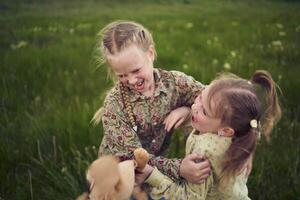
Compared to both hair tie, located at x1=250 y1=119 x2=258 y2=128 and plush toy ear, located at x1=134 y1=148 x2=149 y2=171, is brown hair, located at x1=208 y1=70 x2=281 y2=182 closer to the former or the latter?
hair tie, located at x1=250 y1=119 x2=258 y2=128

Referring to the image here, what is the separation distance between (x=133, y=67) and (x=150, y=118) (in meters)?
0.27

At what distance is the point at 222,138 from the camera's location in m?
2.28

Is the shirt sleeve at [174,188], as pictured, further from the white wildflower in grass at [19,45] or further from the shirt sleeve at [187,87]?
the white wildflower in grass at [19,45]

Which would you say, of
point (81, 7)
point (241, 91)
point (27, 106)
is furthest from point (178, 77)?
point (81, 7)

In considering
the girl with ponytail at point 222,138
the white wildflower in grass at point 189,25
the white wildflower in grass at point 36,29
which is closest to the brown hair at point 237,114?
the girl with ponytail at point 222,138

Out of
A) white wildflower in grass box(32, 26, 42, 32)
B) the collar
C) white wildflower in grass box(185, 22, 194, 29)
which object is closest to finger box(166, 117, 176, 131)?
the collar

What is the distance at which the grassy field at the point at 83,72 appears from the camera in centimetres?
315

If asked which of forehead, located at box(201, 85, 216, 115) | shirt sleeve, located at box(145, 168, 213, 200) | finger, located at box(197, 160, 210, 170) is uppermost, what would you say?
forehead, located at box(201, 85, 216, 115)

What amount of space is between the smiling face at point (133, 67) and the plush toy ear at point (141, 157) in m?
0.36

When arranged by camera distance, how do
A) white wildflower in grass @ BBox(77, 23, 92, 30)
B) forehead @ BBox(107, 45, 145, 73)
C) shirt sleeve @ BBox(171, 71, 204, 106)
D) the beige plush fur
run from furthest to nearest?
1. white wildflower in grass @ BBox(77, 23, 92, 30)
2. shirt sleeve @ BBox(171, 71, 204, 106)
3. forehead @ BBox(107, 45, 145, 73)
4. the beige plush fur

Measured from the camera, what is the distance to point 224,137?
228 cm

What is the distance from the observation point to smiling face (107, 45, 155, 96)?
93.5 inches

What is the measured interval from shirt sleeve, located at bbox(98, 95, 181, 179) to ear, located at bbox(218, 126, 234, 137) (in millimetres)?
237

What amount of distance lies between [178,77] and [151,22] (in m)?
5.15
